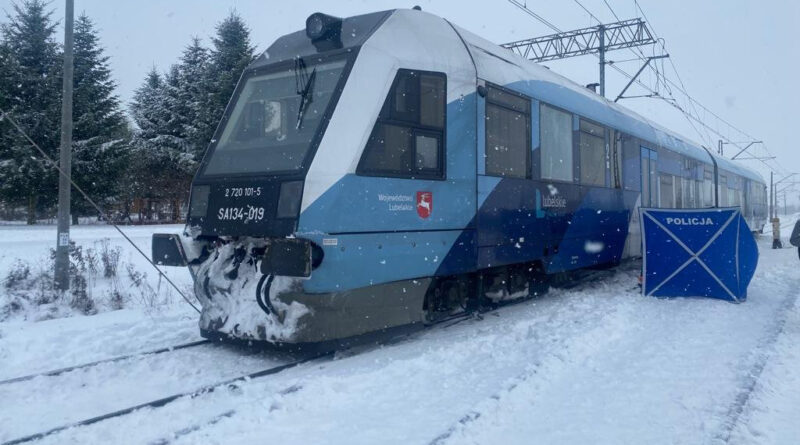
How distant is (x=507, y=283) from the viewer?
7.66 meters

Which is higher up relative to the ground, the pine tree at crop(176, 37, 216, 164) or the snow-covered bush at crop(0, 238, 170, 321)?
the pine tree at crop(176, 37, 216, 164)

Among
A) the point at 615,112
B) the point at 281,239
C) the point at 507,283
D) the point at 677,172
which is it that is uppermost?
the point at 615,112

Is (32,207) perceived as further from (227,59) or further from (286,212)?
(286,212)

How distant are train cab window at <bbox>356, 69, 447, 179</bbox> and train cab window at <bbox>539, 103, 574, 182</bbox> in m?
2.39

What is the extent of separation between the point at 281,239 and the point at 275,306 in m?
0.64

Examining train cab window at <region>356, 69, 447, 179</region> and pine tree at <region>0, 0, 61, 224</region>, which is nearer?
train cab window at <region>356, 69, 447, 179</region>

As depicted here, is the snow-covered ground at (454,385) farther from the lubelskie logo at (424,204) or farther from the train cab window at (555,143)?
the train cab window at (555,143)

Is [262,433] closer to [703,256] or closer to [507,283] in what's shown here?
[507,283]

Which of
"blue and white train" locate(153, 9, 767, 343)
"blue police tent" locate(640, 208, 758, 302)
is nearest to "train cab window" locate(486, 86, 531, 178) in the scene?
"blue and white train" locate(153, 9, 767, 343)

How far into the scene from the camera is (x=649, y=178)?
39.4 feet

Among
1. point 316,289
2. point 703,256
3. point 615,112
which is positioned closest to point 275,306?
point 316,289

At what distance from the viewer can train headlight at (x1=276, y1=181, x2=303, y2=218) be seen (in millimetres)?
5090

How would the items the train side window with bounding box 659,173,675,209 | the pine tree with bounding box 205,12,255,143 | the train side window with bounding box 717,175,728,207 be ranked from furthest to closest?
the pine tree with bounding box 205,12,255,143 → the train side window with bounding box 717,175,728,207 → the train side window with bounding box 659,173,675,209

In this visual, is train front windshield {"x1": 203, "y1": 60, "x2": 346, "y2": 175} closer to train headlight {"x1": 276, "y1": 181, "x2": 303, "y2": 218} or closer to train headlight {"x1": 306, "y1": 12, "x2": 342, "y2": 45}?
train headlight {"x1": 276, "y1": 181, "x2": 303, "y2": 218}
